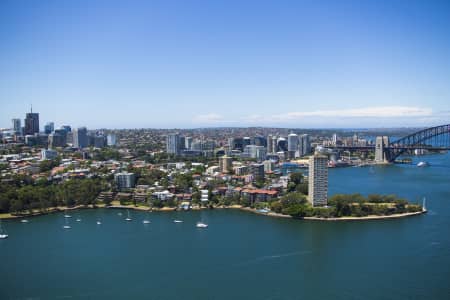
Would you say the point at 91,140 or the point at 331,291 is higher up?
the point at 91,140

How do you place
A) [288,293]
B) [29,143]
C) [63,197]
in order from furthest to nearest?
[29,143] → [63,197] → [288,293]

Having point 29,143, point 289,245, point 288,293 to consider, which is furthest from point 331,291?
point 29,143

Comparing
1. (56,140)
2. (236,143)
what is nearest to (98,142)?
(56,140)

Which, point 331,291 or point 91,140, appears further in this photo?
point 91,140

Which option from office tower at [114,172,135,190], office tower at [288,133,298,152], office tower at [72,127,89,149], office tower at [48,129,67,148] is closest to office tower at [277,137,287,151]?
office tower at [288,133,298,152]

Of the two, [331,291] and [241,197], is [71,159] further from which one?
[331,291]

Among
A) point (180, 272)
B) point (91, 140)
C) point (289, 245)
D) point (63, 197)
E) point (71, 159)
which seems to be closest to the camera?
point (180, 272)
